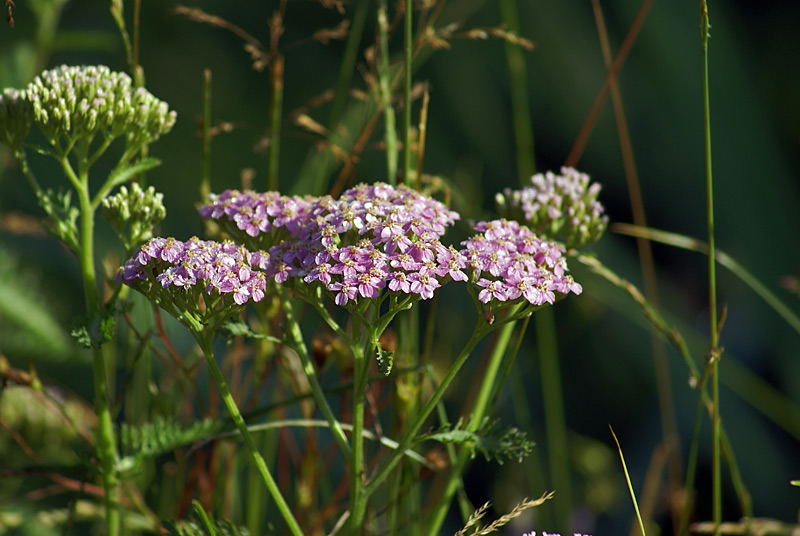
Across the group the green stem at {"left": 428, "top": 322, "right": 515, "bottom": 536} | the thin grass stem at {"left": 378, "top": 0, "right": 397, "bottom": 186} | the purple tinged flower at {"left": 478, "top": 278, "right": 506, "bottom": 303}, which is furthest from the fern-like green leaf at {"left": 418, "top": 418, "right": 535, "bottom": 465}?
the thin grass stem at {"left": 378, "top": 0, "right": 397, "bottom": 186}

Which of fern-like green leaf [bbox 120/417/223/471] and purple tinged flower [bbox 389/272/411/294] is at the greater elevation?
purple tinged flower [bbox 389/272/411/294]

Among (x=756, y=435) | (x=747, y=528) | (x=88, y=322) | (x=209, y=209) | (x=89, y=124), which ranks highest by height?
(x=89, y=124)

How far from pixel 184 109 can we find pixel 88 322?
7.57ft

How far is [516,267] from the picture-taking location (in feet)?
2.58

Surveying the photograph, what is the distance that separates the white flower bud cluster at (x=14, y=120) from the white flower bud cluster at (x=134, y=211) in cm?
13

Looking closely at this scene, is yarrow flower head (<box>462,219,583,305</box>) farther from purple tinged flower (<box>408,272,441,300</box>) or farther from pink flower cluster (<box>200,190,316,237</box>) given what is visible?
pink flower cluster (<box>200,190,316,237</box>)

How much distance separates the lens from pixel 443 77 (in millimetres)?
2828

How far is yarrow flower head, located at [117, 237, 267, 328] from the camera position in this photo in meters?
0.75

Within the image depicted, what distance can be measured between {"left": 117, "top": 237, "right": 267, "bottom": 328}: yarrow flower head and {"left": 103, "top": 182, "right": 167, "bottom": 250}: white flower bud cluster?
0.13 m

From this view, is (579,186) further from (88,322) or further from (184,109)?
(184,109)

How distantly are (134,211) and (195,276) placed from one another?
21 cm

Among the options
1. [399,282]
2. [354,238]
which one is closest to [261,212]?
[354,238]

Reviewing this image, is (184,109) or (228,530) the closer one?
(228,530)

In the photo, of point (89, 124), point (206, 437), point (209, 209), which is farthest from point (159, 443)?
point (89, 124)
